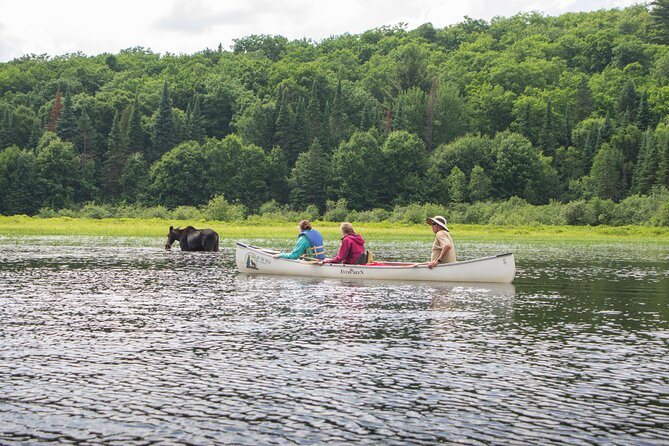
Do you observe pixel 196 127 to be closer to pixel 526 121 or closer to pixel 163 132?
pixel 163 132

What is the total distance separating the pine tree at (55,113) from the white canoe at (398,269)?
12999cm

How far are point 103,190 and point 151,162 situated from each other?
9628 mm

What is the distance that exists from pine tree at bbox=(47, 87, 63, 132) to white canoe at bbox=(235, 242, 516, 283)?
426 feet

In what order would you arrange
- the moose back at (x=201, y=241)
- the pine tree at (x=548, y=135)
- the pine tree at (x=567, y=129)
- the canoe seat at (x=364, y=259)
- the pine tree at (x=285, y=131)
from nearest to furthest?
1. the canoe seat at (x=364, y=259)
2. the moose back at (x=201, y=241)
3. the pine tree at (x=285, y=131)
4. the pine tree at (x=548, y=135)
5. the pine tree at (x=567, y=129)

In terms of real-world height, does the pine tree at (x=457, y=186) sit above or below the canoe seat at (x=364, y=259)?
above

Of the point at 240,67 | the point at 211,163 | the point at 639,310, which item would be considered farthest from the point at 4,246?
the point at 240,67

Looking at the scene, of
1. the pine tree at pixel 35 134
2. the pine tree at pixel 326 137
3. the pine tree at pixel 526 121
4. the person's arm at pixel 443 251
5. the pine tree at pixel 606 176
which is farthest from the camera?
the pine tree at pixel 526 121

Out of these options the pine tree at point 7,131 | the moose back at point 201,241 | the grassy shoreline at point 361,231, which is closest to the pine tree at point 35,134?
the pine tree at point 7,131

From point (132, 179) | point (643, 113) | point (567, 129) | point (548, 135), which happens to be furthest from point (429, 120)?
point (132, 179)

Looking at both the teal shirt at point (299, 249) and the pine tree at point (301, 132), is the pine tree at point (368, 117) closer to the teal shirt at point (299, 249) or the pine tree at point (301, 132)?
the pine tree at point (301, 132)

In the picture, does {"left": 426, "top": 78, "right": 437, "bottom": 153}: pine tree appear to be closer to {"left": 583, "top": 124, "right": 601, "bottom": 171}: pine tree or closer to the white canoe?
{"left": 583, "top": 124, "right": 601, "bottom": 171}: pine tree

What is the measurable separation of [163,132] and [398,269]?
12295 centimetres

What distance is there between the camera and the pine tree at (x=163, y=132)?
14725 cm

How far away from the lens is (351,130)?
154 metres
